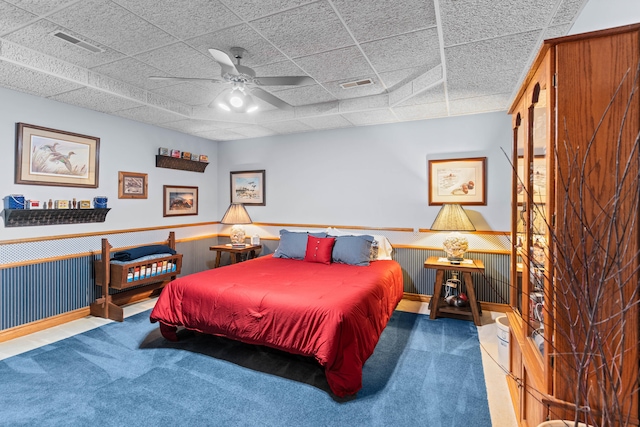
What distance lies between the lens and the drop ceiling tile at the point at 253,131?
495 cm

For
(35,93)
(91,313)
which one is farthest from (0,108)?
(91,313)

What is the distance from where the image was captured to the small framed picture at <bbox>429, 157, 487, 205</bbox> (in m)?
4.15

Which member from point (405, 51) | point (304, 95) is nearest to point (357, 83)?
point (304, 95)

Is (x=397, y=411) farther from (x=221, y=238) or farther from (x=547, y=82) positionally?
(x=221, y=238)

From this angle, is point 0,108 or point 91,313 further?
point 91,313

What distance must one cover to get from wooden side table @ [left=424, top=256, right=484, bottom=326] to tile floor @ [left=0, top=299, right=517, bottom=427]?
0.18m

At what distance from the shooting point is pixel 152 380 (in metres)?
2.53

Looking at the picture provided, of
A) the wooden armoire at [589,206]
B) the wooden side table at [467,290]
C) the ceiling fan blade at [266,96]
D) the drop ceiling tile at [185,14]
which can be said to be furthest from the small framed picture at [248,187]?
the wooden armoire at [589,206]

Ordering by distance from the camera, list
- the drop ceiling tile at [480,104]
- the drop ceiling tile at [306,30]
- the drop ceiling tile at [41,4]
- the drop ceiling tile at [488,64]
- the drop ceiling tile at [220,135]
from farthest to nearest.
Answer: the drop ceiling tile at [220,135] → the drop ceiling tile at [480,104] → the drop ceiling tile at [488,64] → the drop ceiling tile at [306,30] → the drop ceiling tile at [41,4]

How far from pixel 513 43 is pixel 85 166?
4.41m

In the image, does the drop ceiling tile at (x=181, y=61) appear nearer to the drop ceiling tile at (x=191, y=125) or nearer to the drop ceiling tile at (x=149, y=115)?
the drop ceiling tile at (x=149, y=115)

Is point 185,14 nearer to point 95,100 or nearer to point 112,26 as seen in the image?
point 112,26

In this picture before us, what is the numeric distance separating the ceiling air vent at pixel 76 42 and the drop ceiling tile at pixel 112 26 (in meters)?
0.12

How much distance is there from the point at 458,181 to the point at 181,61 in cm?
337
